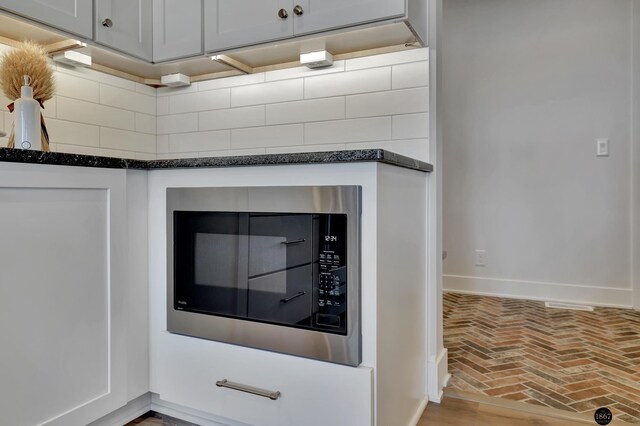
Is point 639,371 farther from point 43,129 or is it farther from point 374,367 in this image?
point 43,129

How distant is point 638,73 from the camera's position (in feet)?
10.4

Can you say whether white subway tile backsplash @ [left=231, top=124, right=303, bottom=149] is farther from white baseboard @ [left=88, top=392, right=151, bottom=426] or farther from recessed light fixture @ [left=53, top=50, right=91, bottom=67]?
white baseboard @ [left=88, top=392, right=151, bottom=426]

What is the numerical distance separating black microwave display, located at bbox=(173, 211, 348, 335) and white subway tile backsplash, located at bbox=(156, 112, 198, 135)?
94 cm

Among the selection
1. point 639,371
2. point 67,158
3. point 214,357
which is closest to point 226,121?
point 67,158

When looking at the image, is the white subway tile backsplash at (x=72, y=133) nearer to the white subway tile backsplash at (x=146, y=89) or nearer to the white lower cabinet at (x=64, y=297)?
the white subway tile backsplash at (x=146, y=89)

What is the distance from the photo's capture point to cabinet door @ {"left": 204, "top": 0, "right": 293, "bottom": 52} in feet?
5.64

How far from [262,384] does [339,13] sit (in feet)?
4.32

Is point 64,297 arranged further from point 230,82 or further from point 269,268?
point 230,82

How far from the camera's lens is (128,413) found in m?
1.56

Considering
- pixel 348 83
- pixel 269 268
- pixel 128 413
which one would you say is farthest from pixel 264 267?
pixel 348 83

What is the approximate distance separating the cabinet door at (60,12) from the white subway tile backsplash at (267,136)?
0.76 meters

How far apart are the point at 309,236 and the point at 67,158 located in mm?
730

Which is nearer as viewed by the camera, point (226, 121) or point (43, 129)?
point (43, 129)

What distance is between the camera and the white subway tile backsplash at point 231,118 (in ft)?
7.08
